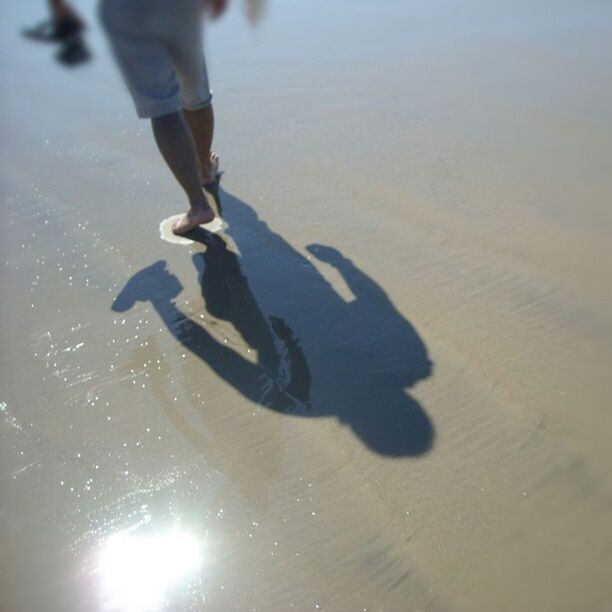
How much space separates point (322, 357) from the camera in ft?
6.63

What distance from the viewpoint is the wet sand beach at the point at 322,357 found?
4.98ft

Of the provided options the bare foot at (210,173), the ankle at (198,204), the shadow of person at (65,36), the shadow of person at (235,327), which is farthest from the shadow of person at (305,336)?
the shadow of person at (65,36)

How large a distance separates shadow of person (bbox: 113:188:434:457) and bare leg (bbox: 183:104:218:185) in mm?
429

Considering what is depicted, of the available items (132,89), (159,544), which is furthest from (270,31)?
(159,544)

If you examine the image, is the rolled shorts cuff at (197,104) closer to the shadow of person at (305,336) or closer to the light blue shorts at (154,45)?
the light blue shorts at (154,45)

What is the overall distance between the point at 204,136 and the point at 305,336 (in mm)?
1184

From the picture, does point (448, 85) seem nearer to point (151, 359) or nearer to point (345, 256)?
point (345, 256)

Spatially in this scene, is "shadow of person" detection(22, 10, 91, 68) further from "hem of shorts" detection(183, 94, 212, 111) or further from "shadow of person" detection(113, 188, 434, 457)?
"shadow of person" detection(113, 188, 434, 457)

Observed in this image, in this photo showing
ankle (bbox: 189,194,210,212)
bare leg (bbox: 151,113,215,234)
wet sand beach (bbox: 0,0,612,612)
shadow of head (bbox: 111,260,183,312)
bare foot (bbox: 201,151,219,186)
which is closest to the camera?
wet sand beach (bbox: 0,0,612,612)

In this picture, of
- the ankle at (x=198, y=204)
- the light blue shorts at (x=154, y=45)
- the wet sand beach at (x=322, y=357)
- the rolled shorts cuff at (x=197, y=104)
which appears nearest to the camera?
the wet sand beach at (x=322, y=357)

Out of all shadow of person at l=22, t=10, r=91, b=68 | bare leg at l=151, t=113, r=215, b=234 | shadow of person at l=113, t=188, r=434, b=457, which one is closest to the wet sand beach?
shadow of person at l=113, t=188, r=434, b=457

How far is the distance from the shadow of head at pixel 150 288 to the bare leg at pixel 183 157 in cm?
24

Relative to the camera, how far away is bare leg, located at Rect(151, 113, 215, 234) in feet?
7.88

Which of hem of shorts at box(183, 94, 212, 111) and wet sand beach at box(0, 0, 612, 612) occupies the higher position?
hem of shorts at box(183, 94, 212, 111)
